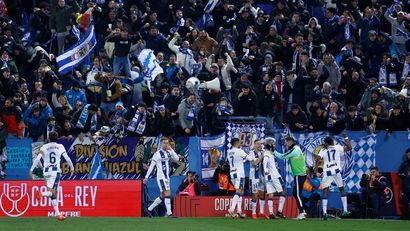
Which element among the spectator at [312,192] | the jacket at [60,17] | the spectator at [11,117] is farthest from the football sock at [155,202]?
the jacket at [60,17]

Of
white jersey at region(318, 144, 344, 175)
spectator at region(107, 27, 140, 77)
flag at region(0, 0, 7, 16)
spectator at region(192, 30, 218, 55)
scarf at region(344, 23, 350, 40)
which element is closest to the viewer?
white jersey at region(318, 144, 344, 175)

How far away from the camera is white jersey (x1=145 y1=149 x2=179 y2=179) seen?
1359 inches

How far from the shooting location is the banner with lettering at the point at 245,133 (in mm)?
35625

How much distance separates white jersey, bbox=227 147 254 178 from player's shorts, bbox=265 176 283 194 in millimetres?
785

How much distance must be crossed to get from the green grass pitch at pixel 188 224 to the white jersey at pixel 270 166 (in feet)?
4.66

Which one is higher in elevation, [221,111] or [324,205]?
[221,111]

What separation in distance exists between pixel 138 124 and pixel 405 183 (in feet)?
27.7

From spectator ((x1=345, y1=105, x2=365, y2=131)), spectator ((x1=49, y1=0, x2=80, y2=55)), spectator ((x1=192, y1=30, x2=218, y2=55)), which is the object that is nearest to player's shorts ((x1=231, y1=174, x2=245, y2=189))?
spectator ((x1=345, y1=105, x2=365, y2=131))

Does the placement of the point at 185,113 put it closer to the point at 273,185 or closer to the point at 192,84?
the point at 192,84

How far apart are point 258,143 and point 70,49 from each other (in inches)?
309

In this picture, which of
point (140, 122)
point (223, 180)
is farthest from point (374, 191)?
point (140, 122)

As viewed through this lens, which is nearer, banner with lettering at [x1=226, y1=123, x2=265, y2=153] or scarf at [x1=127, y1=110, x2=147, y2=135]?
banner with lettering at [x1=226, y1=123, x2=265, y2=153]

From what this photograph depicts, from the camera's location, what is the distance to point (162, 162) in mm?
34625

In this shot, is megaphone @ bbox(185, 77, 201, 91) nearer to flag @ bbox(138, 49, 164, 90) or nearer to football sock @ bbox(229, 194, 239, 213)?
flag @ bbox(138, 49, 164, 90)
